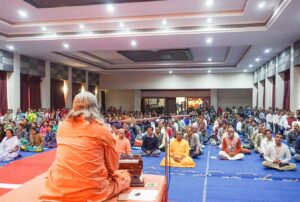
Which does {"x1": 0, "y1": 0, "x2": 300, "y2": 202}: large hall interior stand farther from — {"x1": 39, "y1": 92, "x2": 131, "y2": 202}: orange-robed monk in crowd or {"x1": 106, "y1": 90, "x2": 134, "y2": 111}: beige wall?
{"x1": 106, "y1": 90, "x2": 134, "y2": 111}: beige wall

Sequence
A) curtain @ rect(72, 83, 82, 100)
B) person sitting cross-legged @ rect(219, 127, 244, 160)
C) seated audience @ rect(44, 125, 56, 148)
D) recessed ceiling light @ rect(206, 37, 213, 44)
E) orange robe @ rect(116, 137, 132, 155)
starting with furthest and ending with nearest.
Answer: curtain @ rect(72, 83, 82, 100)
seated audience @ rect(44, 125, 56, 148)
recessed ceiling light @ rect(206, 37, 213, 44)
person sitting cross-legged @ rect(219, 127, 244, 160)
orange robe @ rect(116, 137, 132, 155)

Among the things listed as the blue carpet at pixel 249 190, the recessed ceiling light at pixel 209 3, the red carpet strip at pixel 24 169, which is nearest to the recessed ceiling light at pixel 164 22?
the recessed ceiling light at pixel 209 3

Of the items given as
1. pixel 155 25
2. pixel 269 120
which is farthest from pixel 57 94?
pixel 269 120

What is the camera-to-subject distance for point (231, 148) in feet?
23.2

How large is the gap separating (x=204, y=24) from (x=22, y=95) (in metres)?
8.69

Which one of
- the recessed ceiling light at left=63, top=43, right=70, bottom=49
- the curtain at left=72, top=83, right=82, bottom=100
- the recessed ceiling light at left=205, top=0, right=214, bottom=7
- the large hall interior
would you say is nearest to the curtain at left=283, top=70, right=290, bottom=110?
the large hall interior

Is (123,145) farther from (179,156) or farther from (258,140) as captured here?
(258,140)

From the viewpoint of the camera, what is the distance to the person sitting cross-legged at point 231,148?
688cm

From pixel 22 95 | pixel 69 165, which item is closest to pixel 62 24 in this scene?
pixel 22 95

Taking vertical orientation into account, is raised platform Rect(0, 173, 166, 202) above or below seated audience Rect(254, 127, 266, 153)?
above

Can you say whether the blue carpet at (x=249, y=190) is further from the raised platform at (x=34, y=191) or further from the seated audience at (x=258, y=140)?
the seated audience at (x=258, y=140)

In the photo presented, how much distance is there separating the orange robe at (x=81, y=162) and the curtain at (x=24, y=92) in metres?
11.4

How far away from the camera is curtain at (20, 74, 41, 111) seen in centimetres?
1258

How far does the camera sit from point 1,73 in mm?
11266
